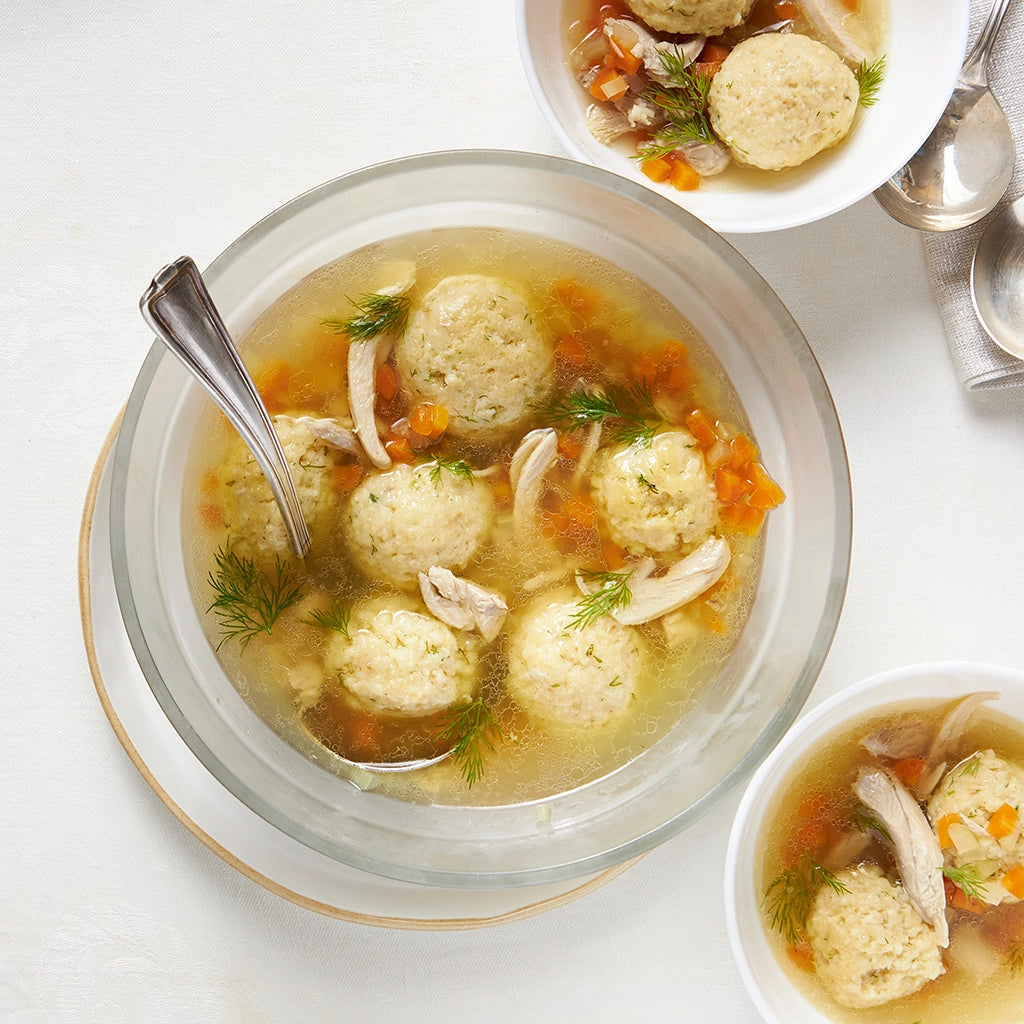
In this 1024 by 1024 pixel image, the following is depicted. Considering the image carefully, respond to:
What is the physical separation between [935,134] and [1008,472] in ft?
2.04

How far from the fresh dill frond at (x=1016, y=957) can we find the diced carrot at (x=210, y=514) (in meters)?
1.54

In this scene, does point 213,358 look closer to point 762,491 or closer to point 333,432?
point 333,432

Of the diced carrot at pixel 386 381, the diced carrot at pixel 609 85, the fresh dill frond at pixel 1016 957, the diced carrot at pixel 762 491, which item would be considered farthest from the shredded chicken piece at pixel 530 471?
the fresh dill frond at pixel 1016 957

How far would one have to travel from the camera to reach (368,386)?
1.62 meters

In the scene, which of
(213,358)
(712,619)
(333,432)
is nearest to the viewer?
(213,358)

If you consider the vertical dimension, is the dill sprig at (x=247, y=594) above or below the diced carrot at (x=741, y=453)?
above

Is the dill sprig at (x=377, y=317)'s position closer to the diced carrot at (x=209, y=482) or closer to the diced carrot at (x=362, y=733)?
the diced carrot at (x=209, y=482)

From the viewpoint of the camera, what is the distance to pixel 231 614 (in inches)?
64.2

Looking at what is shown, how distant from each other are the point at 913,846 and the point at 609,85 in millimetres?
1379

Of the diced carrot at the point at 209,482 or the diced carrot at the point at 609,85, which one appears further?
the diced carrot at the point at 609,85

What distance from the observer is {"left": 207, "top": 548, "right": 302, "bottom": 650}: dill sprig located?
1615mm

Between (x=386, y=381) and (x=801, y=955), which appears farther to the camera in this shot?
(x=801, y=955)

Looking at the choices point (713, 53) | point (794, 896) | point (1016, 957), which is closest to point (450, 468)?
point (713, 53)

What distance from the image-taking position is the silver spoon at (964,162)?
5.81ft
